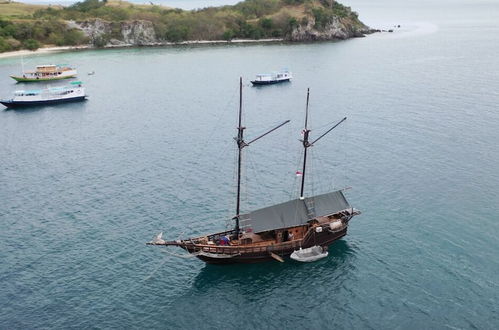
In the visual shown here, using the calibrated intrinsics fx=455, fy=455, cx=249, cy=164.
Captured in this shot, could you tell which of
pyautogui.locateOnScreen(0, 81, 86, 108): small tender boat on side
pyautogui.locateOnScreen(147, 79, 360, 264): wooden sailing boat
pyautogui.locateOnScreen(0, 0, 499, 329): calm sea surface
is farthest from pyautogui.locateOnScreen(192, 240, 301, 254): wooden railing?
pyautogui.locateOnScreen(0, 81, 86, 108): small tender boat on side

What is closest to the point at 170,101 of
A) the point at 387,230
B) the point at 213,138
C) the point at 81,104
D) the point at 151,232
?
the point at 81,104

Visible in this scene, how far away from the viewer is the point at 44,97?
6639 inches

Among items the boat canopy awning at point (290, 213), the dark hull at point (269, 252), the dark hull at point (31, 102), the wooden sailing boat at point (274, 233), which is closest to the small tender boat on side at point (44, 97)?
the dark hull at point (31, 102)

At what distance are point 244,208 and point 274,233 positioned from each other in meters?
15.6

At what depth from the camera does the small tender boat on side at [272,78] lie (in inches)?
7426

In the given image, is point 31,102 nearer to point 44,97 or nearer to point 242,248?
point 44,97

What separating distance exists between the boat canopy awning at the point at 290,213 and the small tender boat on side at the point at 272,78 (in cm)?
12054

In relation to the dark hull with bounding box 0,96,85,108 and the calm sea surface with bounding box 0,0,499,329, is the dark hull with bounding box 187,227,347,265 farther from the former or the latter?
the dark hull with bounding box 0,96,85,108

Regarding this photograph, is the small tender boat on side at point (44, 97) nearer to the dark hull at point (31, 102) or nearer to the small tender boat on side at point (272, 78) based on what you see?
the dark hull at point (31, 102)

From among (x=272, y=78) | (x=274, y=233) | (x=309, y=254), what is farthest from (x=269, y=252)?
(x=272, y=78)

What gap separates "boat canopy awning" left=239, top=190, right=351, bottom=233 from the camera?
68875 millimetres

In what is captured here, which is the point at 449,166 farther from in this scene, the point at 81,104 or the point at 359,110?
the point at 81,104

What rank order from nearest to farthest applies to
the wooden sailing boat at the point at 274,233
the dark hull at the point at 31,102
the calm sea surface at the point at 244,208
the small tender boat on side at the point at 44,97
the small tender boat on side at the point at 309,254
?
the calm sea surface at the point at 244,208 → the wooden sailing boat at the point at 274,233 → the small tender boat on side at the point at 309,254 → the dark hull at the point at 31,102 → the small tender boat on side at the point at 44,97

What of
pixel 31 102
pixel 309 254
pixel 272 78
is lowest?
pixel 309 254
